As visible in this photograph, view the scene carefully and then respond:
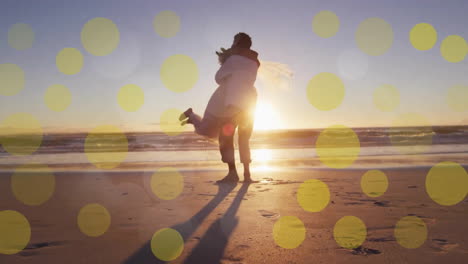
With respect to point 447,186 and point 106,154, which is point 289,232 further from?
point 106,154

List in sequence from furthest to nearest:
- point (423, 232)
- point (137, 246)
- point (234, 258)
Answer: point (423, 232) → point (137, 246) → point (234, 258)

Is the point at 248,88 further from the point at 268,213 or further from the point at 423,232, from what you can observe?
the point at 423,232

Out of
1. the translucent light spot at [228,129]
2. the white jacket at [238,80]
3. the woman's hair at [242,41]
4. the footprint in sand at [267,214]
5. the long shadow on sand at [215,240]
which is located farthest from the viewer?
the translucent light spot at [228,129]

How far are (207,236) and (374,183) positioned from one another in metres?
3.63

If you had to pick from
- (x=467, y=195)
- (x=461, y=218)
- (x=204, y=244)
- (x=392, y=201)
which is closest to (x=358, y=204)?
(x=392, y=201)

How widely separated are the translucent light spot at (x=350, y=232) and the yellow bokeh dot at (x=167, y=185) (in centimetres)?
218

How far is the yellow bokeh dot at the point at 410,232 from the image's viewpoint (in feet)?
8.34

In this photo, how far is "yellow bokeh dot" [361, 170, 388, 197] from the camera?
474cm

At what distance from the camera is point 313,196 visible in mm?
4469

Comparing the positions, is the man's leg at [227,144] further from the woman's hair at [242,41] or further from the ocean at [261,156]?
the woman's hair at [242,41]

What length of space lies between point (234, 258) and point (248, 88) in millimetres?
3537

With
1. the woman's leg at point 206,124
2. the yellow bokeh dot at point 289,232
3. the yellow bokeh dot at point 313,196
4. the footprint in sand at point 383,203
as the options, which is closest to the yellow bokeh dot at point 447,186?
the footprint in sand at point 383,203

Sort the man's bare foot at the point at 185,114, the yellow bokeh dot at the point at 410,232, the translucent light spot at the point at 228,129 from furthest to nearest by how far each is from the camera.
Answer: the man's bare foot at the point at 185,114, the translucent light spot at the point at 228,129, the yellow bokeh dot at the point at 410,232

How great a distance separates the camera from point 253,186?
5383mm
